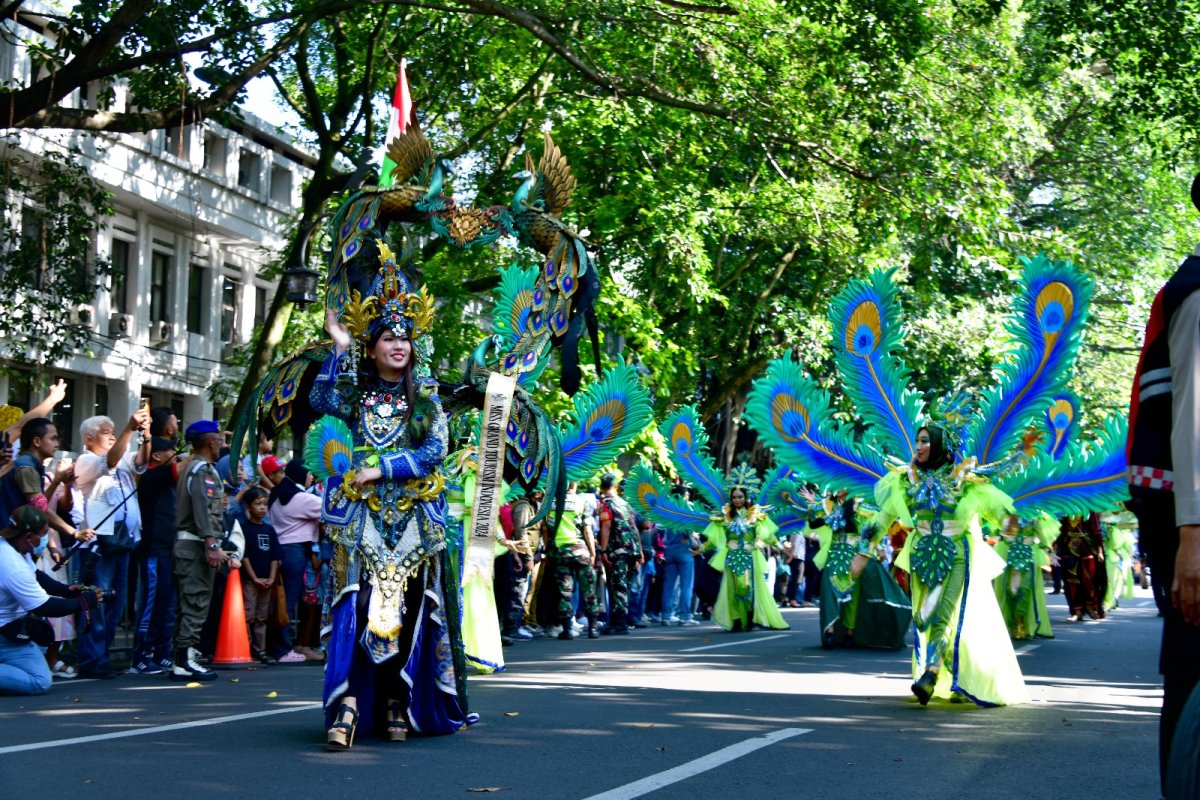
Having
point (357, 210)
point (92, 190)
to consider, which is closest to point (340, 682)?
point (357, 210)

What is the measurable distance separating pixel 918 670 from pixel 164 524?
577 centimetres

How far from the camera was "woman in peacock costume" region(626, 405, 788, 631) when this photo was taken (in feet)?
65.5

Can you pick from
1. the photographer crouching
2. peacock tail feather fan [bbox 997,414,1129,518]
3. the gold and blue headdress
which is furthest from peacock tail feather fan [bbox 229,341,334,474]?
peacock tail feather fan [bbox 997,414,1129,518]

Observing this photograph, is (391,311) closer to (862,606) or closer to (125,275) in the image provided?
(862,606)

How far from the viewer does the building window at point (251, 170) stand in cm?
4015

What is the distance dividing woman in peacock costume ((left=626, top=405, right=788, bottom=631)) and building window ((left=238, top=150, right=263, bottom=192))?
889 inches

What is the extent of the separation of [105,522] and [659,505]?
910 cm

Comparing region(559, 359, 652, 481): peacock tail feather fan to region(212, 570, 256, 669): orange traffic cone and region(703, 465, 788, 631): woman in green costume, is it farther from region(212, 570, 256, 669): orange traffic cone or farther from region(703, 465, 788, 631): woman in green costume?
region(703, 465, 788, 631): woman in green costume

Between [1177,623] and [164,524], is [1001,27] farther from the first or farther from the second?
[1177,623]

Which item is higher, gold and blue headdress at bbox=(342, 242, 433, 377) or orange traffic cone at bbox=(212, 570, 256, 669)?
gold and blue headdress at bbox=(342, 242, 433, 377)

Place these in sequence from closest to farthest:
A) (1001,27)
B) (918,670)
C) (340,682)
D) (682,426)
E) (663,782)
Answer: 1. (663,782)
2. (340,682)
3. (918,670)
4. (682,426)
5. (1001,27)

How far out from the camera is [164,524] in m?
12.5

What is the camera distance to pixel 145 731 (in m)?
8.45

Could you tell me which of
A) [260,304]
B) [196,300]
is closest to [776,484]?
[196,300]
